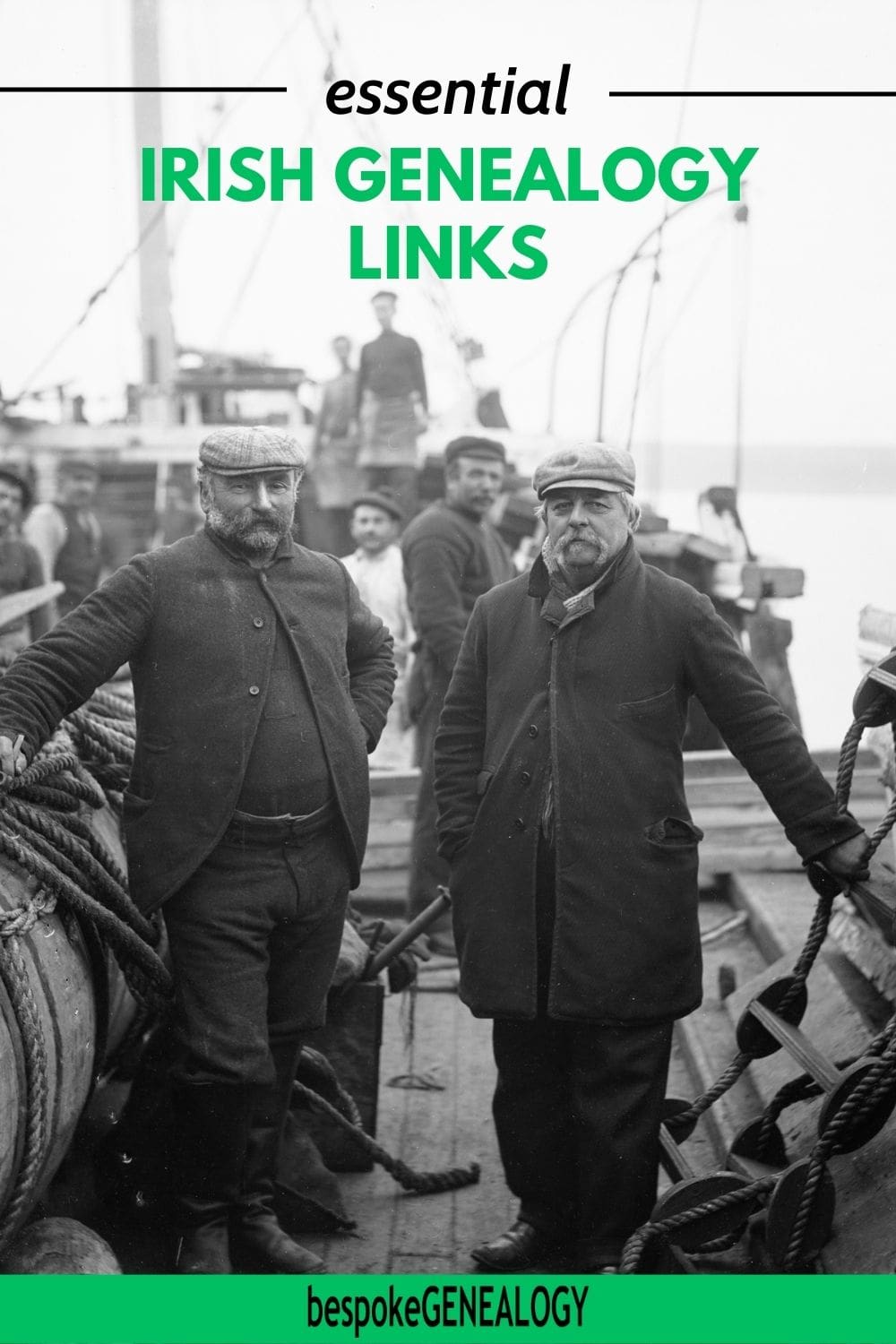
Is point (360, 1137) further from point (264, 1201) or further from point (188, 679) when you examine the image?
point (188, 679)

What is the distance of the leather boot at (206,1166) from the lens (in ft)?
10.9

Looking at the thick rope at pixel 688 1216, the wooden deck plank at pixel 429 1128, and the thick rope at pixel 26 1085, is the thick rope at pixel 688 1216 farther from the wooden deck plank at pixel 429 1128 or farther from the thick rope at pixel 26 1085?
the thick rope at pixel 26 1085

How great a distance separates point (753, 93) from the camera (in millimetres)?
3580

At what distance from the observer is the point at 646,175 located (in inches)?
141

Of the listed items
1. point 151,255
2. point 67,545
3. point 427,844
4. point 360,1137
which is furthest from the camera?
point 67,545

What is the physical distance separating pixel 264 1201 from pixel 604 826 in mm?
1222

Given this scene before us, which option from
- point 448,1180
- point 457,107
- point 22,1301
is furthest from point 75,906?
point 457,107

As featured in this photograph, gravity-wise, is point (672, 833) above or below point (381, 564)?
below

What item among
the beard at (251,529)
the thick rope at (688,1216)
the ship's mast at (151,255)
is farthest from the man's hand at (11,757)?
the thick rope at (688,1216)

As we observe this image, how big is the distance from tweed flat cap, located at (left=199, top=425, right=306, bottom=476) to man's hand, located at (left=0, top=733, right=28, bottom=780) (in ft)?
2.50

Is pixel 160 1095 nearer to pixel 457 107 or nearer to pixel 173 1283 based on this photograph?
pixel 173 1283

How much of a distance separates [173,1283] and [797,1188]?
1.24 m

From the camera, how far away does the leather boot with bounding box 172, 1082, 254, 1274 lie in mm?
3318

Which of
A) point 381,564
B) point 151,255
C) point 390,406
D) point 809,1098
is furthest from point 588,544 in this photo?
point 390,406
